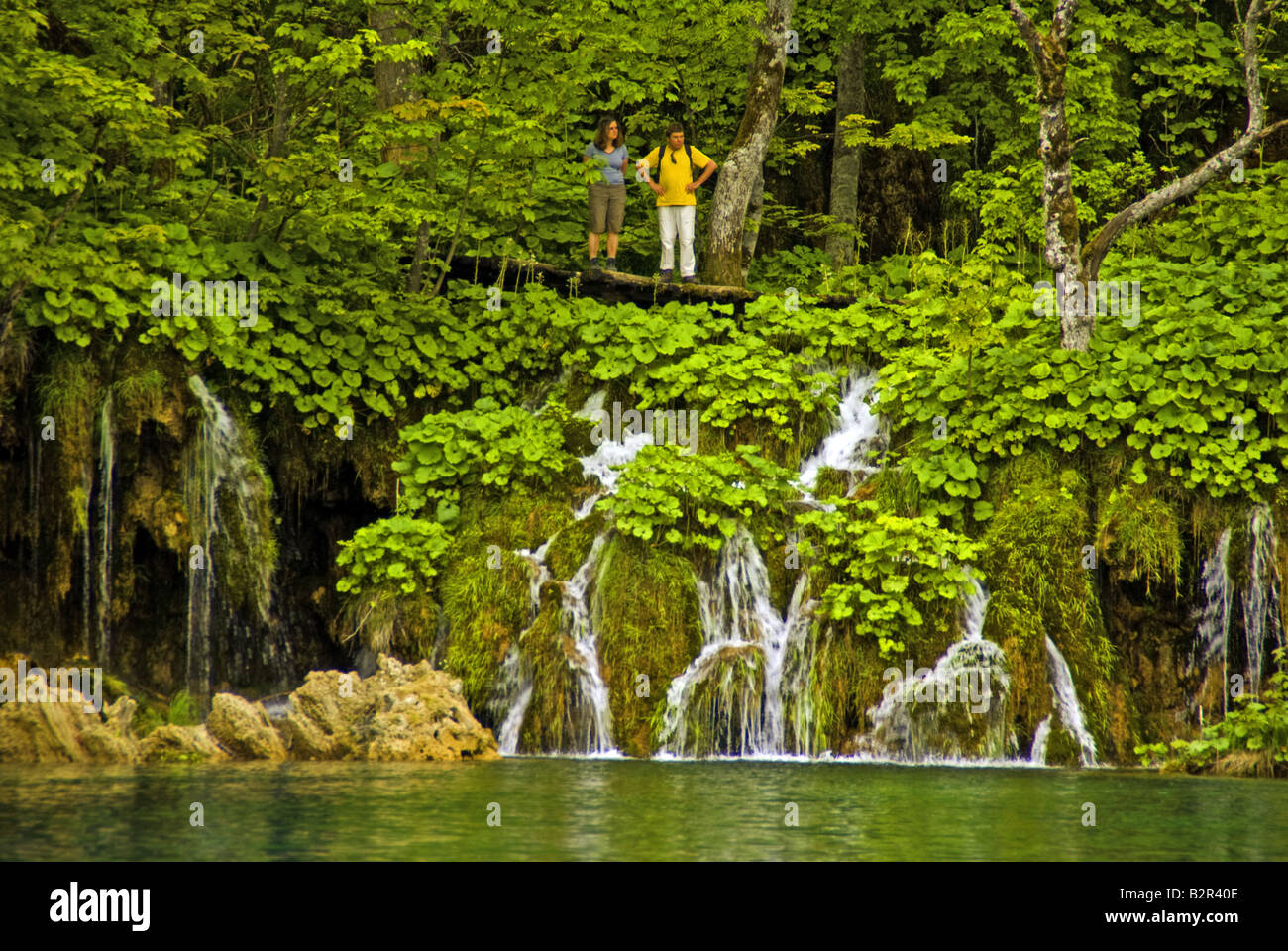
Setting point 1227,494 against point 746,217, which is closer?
point 1227,494

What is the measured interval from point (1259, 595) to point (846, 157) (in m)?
9.53

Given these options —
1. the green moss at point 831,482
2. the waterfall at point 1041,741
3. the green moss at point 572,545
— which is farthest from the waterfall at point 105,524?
the waterfall at point 1041,741

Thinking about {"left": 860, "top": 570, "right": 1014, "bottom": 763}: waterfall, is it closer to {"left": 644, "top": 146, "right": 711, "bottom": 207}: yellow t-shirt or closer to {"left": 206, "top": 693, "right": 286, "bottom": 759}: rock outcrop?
{"left": 206, "top": 693, "right": 286, "bottom": 759}: rock outcrop

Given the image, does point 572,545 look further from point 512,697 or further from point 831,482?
point 831,482

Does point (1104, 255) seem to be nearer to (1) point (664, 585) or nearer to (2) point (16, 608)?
(1) point (664, 585)

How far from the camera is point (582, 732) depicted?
1211cm

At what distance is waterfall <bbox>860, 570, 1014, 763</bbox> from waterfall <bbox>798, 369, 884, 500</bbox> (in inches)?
89.2

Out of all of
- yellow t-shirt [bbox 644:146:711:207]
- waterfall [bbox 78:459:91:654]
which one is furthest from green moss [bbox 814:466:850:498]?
waterfall [bbox 78:459:91:654]

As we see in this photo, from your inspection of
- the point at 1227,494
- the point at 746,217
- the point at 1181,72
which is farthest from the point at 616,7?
the point at 1227,494

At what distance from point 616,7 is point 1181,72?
24.4ft

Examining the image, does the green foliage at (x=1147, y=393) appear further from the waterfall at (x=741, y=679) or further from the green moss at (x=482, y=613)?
the green moss at (x=482, y=613)

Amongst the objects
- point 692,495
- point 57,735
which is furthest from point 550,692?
point 57,735

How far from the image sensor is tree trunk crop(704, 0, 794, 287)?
17281 mm

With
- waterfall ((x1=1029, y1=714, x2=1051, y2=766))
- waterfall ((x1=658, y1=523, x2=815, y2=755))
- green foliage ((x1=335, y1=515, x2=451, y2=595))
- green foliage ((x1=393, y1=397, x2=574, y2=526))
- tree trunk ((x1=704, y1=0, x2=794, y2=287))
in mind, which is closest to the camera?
waterfall ((x1=1029, y1=714, x2=1051, y2=766))
